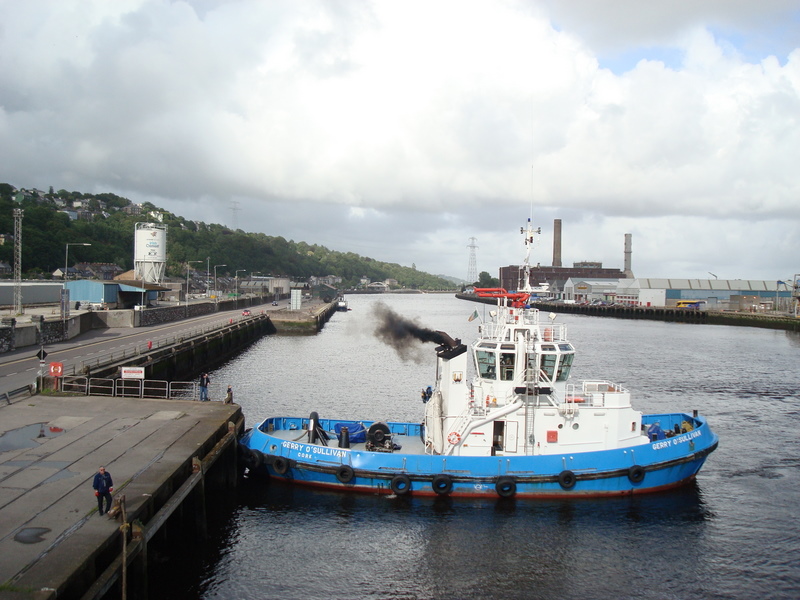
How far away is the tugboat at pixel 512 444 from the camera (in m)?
21.8

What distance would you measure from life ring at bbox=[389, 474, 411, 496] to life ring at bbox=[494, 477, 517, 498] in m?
3.01

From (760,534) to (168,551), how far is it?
18.5 meters

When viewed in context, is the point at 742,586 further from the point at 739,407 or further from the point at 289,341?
the point at 289,341

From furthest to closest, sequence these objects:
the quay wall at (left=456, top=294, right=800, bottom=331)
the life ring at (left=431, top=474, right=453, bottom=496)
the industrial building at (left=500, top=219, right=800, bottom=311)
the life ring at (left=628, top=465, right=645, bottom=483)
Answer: the industrial building at (left=500, top=219, right=800, bottom=311)
the quay wall at (left=456, top=294, right=800, bottom=331)
the life ring at (left=628, top=465, right=645, bottom=483)
the life ring at (left=431, top=474, right=453, bottom=496)

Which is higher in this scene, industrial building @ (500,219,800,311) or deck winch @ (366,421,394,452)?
industrial building @ (500,219,800,311)

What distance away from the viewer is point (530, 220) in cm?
2508

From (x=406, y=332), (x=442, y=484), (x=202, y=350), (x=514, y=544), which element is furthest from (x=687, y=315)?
(x=514, y=544)

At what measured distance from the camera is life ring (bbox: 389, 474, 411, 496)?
21594 millimetres

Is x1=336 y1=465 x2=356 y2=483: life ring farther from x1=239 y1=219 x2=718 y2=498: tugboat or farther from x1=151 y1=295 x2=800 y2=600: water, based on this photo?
x1=151 y1=295 x2=800 y2=600: water

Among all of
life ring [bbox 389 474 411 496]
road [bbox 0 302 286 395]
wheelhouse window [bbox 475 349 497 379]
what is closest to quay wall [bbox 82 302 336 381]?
road [bbox 0 302 286 395]

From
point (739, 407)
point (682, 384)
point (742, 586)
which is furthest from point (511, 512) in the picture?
point (682, 384)

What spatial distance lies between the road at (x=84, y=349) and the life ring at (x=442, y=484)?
17.6 metres

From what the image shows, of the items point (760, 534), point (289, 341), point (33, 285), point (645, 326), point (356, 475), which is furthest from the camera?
point (645, 326)

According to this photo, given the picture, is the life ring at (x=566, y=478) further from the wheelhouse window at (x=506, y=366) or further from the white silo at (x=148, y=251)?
the white silo at (x=148, y=251)
